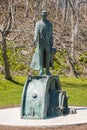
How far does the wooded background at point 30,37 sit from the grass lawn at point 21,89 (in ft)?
2.53

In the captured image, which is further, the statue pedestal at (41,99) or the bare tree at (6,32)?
the bare tree at (6,32)

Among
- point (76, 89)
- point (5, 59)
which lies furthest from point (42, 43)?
point (5, 59)

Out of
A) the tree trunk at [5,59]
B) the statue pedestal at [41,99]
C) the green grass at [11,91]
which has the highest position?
the statue pedestal at [41,99]

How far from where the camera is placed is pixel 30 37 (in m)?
21.4

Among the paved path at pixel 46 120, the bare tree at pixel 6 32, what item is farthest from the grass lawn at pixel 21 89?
the paved path at pixel 46 120

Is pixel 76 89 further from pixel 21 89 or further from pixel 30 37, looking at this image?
pixel 30 37

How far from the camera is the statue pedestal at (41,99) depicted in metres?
11.0

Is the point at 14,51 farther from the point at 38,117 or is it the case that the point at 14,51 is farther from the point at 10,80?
the point at 38,117

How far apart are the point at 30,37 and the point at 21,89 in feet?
10.6

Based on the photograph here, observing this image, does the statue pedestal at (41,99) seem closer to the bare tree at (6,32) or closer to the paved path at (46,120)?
the paved path at (46,120)

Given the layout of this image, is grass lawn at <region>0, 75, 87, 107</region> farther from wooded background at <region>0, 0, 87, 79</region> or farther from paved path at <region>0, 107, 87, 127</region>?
paved path at <region>0, 107, 87, 127</region>

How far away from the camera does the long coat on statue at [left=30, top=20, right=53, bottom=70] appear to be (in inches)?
444

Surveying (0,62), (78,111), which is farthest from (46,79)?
(0,62)

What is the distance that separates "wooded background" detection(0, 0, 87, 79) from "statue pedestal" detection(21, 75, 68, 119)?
953 cm
